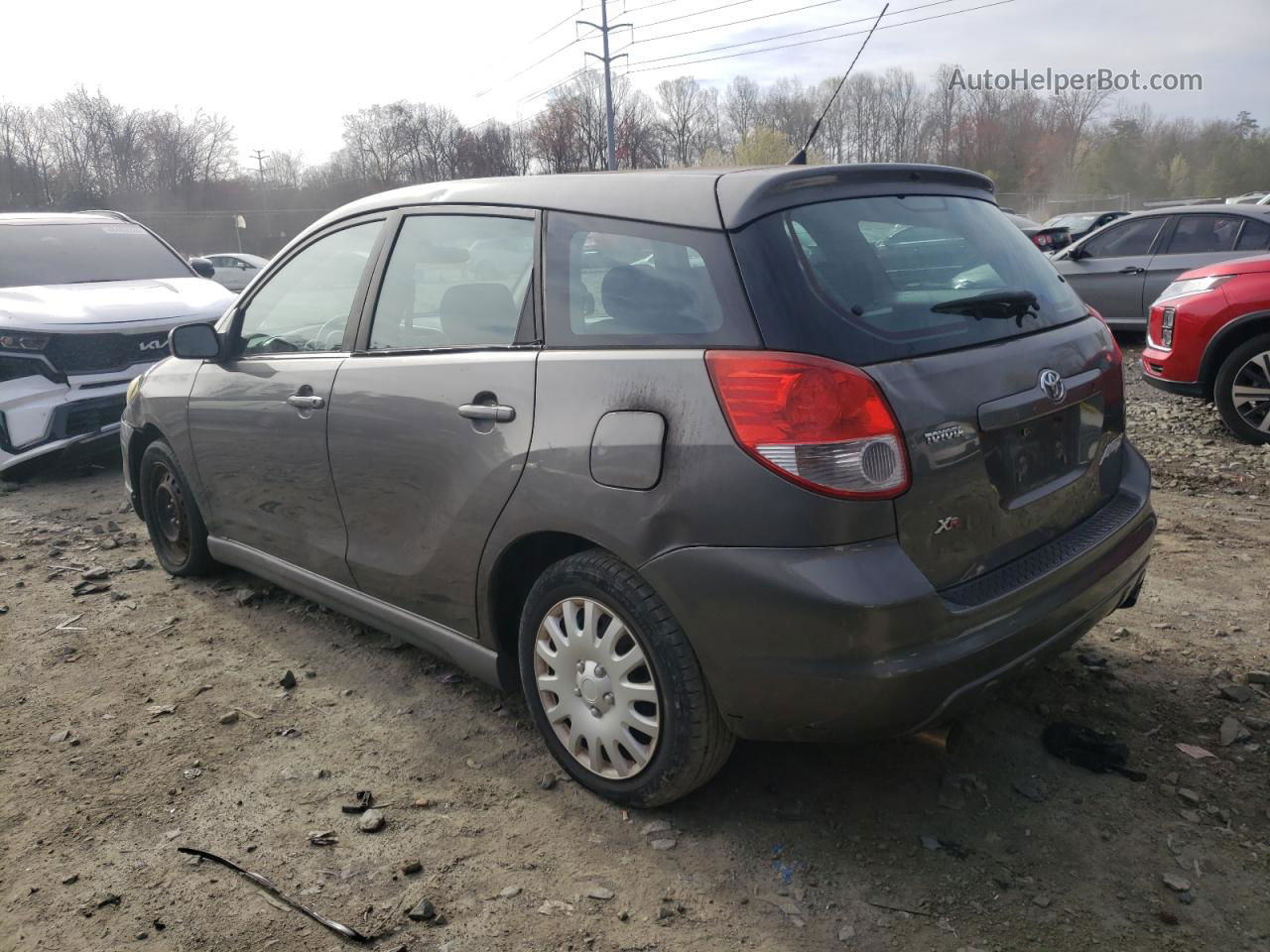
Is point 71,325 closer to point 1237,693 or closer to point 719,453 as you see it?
point 719,453

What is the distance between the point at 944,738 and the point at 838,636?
3.45 feet

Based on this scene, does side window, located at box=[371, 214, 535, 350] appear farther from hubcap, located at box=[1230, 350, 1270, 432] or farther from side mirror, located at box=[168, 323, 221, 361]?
hubcap, located at box=[1230, 350, 1270, 432]

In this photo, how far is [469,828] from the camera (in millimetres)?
2869

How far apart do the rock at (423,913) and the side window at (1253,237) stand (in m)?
10.5

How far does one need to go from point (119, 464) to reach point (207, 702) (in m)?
4.93

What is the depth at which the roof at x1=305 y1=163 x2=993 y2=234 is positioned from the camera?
2.60m

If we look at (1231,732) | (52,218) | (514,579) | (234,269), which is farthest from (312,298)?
(234,269)

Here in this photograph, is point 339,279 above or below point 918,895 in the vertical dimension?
above

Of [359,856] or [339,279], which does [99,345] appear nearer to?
[339,279]

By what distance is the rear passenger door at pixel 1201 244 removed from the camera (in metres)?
9.98

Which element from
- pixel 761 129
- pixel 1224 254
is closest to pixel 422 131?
pixel 761 129

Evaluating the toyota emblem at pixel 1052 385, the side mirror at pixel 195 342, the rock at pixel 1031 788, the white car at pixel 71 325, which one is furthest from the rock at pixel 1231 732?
the white car at pixel 71 325

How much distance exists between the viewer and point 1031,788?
2.89 metres

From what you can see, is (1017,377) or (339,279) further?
(339,279)
